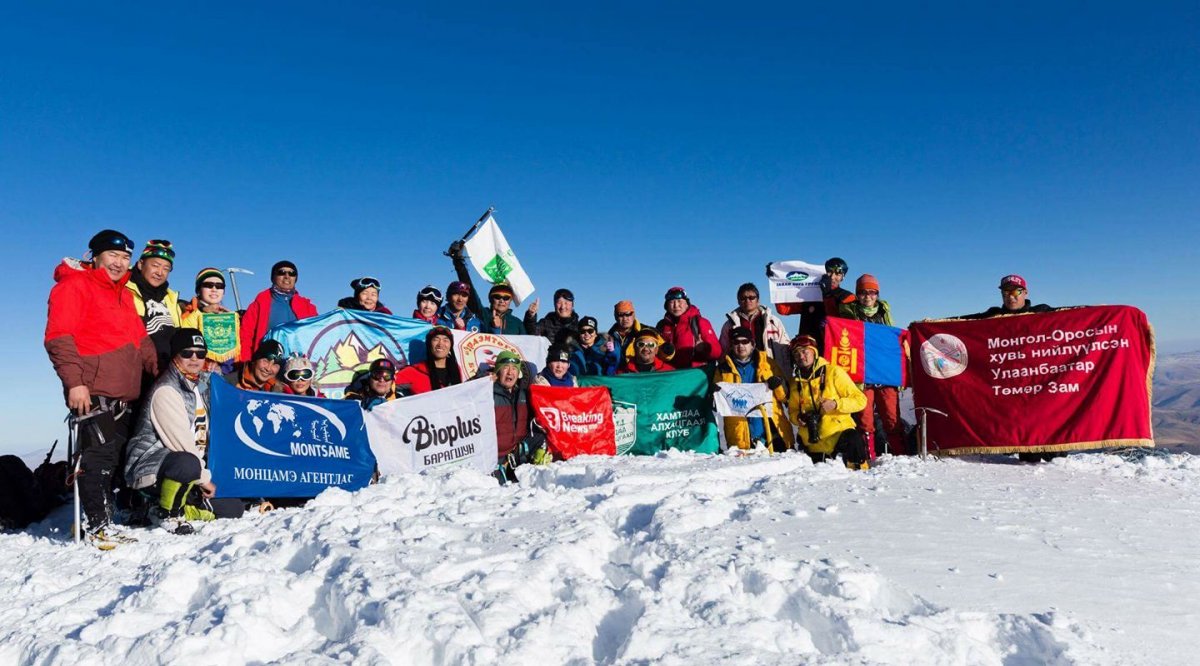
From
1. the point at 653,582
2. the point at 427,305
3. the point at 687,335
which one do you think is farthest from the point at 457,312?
the point at 653,582

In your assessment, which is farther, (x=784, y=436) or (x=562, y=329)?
(x=562, y=329)

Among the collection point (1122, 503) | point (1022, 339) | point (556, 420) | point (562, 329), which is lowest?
point (1122, 503)

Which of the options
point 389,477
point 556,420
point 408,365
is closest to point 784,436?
point 556,420

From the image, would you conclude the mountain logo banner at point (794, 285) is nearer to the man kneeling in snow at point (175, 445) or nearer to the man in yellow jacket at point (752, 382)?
Result: the man in yellow jacket at point (752, 382)

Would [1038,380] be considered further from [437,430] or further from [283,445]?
[283,445]

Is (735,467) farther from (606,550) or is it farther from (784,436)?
(606,550)

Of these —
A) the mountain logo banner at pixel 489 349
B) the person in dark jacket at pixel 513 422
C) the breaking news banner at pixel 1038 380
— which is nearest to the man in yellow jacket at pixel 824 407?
the breaking news banner at pixel 1038 380

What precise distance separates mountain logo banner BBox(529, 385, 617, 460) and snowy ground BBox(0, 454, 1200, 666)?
112 inches

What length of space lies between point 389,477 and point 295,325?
9.03 feet

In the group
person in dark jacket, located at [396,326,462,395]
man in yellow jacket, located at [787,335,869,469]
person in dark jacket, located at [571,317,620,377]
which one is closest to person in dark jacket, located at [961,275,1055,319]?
man in yellow jacket, located at [787,335,869,469]

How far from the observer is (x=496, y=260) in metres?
11.4

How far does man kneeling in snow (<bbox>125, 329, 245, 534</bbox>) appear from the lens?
5.27 meters

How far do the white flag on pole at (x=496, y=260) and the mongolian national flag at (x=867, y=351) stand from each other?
5.16m

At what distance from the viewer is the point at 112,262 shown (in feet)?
17.3
